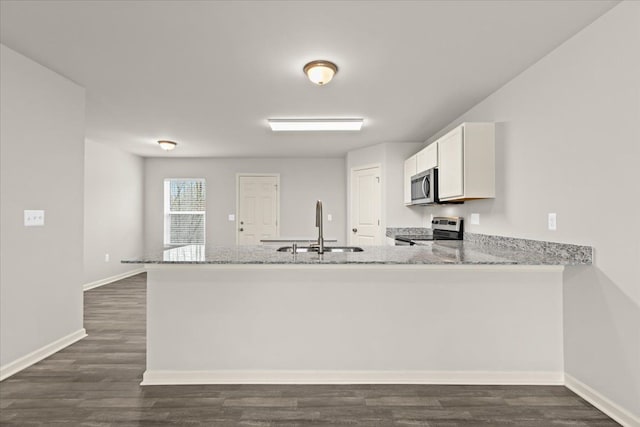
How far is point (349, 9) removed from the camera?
2025 millimetres

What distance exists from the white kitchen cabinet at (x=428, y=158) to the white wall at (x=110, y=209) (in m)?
4.49

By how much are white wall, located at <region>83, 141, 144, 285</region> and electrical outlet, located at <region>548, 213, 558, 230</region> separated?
543cm

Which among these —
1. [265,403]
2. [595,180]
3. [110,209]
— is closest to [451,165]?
[595,180]

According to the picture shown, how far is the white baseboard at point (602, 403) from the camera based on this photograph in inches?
74.2

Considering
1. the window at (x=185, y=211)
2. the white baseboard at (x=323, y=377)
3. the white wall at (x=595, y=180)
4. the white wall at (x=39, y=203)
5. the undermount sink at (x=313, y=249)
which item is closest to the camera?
the white wall at (x=595, y=180)

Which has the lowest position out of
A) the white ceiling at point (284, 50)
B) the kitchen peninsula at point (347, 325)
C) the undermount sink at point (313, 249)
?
the kitchen peninsula at point (347, 325)

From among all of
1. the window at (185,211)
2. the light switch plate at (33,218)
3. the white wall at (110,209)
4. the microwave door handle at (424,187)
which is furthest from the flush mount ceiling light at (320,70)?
the window at (185,211)

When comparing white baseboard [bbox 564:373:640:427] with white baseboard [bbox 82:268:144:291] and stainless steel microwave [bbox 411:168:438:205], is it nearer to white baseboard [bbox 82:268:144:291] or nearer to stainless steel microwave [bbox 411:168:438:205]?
stainless steel microwave [bbox 411:168:438:205]

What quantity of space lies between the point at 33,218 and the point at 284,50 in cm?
233

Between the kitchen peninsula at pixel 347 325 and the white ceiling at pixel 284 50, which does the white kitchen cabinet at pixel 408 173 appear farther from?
the kitchen peninsula at pixel 347 325

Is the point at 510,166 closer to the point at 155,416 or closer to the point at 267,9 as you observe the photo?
the point at 267,9

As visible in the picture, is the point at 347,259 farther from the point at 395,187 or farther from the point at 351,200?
the point at 351,200

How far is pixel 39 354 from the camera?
9.02 ft

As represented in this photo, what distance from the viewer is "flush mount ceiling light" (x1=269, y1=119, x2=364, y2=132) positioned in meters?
4.29
